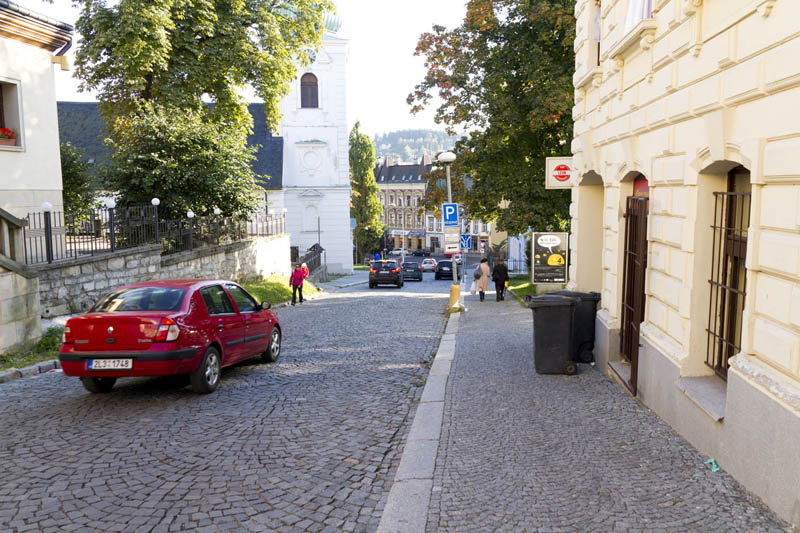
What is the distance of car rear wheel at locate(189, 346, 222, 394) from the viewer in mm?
8531

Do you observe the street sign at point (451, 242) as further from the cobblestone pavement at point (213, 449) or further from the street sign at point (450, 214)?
the cobblestone pavement at point (213, 449)

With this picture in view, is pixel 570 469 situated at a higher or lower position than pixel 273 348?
higher

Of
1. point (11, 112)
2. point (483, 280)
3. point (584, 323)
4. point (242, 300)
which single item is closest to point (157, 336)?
point (242, 300)

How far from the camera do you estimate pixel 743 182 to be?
6.06 m

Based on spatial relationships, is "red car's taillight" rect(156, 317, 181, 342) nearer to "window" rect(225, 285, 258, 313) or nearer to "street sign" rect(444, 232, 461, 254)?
"window" rect(225, 285, 258, 313)

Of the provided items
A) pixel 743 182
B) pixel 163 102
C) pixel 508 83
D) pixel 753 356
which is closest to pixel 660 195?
pixel 743 182

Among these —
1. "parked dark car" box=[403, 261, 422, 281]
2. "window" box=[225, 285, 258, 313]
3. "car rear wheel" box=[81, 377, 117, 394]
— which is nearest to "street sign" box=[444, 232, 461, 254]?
"window" box=[225, 285, 258, 313]

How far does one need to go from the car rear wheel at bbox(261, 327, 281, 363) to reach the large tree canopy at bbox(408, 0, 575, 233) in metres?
12.6

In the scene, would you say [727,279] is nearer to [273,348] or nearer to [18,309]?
[273,348]

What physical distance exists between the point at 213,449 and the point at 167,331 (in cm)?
214

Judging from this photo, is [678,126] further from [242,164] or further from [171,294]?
[242,164]

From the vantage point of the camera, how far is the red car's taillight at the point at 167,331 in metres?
8.08

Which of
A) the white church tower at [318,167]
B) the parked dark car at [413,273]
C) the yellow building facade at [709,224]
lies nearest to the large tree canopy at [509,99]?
the yellow building facade at [709,224]

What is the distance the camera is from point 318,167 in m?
A: 52.5
